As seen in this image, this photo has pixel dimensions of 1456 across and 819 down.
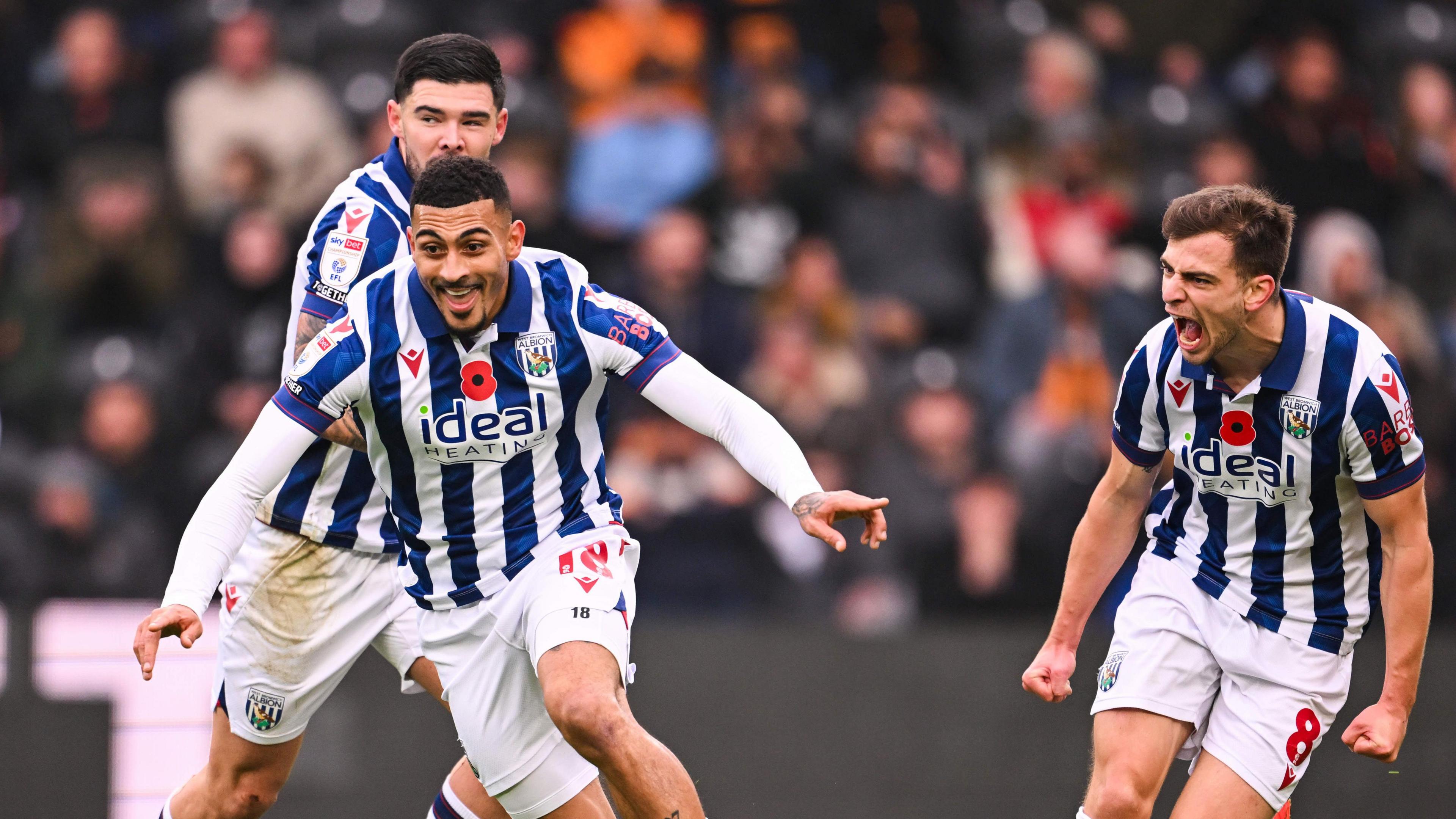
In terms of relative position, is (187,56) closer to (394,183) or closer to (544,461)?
(394,183)

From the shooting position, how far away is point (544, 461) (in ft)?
15.4

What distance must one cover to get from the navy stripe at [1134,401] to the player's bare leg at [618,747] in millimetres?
1574

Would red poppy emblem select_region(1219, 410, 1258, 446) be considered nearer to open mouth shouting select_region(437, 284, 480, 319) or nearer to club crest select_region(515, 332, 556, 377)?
club crest select_region(515, 332, 556, 377)

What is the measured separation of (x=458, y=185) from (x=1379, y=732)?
9.12ft

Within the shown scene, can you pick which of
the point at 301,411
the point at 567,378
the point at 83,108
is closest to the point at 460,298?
the point at 567,378

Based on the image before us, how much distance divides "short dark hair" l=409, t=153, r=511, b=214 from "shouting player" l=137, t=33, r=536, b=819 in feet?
1.70

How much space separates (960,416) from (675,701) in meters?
2.23

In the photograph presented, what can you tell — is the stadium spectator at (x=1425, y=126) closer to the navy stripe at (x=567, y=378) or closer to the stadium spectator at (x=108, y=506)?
the navy stripe at (x=567, y=378)

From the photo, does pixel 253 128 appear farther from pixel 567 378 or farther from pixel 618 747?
pixel 618 747

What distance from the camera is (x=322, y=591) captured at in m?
5.30

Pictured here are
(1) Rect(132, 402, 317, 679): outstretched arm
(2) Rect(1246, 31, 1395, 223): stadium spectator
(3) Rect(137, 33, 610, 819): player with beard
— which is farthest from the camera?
(2) Rect(1246, 31, 1395, 223): stadium spectator

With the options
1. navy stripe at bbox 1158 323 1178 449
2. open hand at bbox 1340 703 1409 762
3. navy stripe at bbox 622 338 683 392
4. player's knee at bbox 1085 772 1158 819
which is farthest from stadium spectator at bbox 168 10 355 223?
open hand at bbox 1340 703 1409 762

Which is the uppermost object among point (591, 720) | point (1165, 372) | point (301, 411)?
point (1165, 372)

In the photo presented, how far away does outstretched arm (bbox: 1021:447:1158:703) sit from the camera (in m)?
4.83
